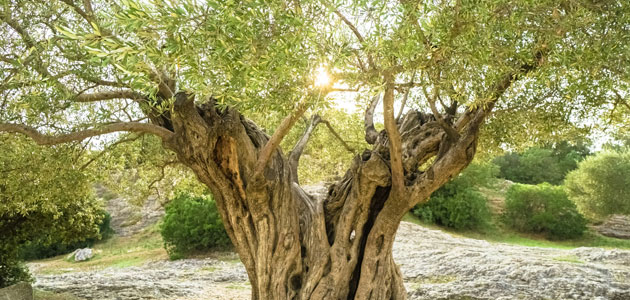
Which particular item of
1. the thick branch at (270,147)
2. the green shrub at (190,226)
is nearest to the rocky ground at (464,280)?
the green shrub at (190,226)

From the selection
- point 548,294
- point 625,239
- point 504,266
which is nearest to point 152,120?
point 548,294

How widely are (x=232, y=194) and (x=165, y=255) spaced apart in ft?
58.4

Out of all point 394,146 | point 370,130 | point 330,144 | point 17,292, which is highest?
point 330,144

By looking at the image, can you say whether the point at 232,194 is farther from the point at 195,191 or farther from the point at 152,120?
the point at 195,191

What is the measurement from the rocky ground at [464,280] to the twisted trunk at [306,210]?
3.52 metres

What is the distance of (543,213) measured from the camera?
3041 cm

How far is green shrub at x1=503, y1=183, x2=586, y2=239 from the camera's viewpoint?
3012cm

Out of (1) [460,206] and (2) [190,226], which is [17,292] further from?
(1) [460,206]

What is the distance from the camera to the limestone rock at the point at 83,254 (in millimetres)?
24555

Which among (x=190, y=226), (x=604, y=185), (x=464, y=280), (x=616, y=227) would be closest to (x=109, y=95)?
(x=464, y=280)

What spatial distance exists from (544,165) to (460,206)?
66.0 ft

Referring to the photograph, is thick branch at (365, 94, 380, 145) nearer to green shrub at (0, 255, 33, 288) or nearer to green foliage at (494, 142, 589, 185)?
green shrub at (0, 255, 33, 288)

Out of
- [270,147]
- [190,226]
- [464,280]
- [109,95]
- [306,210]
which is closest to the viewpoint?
[270,147]

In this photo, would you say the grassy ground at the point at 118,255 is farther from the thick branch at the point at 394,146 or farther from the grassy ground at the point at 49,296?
the thick branch at the point at 394,146
